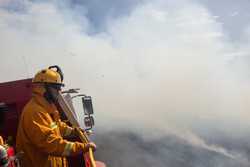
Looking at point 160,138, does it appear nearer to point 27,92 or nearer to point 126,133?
point 126,133

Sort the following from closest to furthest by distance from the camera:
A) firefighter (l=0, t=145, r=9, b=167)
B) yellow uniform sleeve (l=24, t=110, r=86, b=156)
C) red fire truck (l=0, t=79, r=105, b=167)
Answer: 1. firefighter (l=0, t=145, r=9, b=167)
2. yellow uniform sleeve (l=24, t=110, r=86, b=156)
3. red fire truck (l=0, t=79, r=105, b=167)

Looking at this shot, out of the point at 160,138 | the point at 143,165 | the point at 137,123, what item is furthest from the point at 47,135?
the point at 137,123

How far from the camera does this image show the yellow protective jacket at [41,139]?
13.7 feet

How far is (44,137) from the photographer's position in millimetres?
4148

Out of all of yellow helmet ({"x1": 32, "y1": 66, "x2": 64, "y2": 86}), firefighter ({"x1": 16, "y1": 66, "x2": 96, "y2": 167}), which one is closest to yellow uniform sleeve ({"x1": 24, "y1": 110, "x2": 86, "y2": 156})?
firefighter ({"x1": 16, "y1": 66, "x2": 96, "y2": 167})

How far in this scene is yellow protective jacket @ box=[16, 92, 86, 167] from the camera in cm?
418

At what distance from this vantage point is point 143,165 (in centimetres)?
2383

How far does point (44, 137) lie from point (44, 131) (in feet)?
0.23

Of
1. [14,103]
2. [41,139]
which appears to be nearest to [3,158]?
[41,139]

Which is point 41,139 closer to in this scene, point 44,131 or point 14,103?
point 44,131

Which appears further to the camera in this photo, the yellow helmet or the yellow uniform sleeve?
the yellow helmet

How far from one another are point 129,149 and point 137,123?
13329 mm

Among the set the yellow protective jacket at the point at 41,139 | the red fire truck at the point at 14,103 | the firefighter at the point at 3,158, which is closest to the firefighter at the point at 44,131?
the yellow protective jacket at the point at 41,139

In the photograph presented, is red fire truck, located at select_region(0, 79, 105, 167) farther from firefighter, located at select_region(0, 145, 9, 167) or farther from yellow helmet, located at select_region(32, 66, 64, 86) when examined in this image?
firefighter, located at select_region(0, 145, 9, 167)
